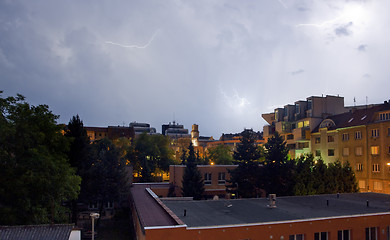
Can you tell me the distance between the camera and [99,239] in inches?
1464

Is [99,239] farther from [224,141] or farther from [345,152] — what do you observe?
[224,141]

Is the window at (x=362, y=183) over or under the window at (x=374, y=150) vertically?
under

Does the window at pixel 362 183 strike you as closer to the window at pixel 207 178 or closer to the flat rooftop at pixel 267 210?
the flat rooftop at pixel 267 210

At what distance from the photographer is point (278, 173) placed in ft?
151

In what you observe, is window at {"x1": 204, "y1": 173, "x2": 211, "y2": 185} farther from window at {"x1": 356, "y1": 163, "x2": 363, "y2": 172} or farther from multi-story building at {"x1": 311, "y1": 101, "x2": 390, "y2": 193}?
window at {"x1": 356, "y1": 163, "x2": 363, "y2": 172}

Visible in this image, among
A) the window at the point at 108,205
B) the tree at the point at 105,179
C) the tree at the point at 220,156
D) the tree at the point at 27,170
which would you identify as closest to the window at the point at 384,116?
the tree at the point at 220,156

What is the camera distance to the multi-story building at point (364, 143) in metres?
51.5

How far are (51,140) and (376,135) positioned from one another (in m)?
50.9

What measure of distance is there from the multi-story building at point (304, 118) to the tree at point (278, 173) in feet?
83.5

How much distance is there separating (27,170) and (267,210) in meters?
21.7

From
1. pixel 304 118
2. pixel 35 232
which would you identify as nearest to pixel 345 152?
pixel 304 118

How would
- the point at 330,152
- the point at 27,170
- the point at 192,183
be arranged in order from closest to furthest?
the point at 27,170, the point at 192,183, the point at 330,152

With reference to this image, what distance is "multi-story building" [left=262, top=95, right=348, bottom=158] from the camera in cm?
7105

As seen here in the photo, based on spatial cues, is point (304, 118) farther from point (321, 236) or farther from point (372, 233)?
point (321, 236)
